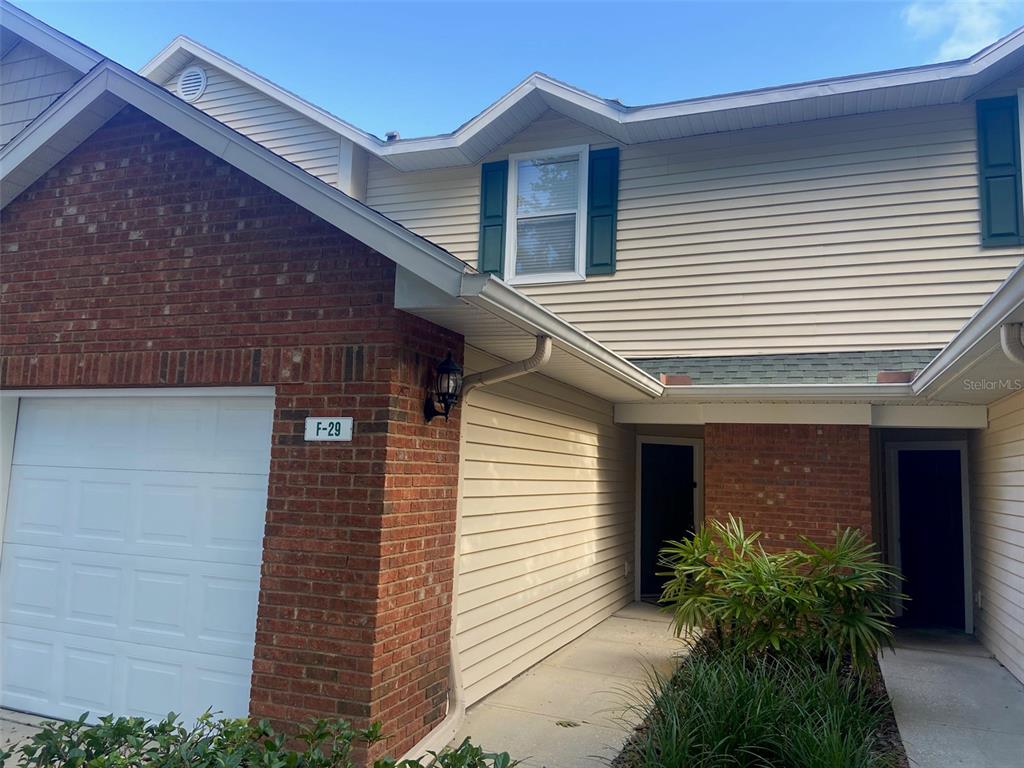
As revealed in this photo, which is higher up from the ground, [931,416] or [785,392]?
[785,392]

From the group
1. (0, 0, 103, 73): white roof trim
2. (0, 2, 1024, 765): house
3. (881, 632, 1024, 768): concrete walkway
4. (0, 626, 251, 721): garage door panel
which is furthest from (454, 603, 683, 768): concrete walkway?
(0, 0, 103, 73): white roof trim

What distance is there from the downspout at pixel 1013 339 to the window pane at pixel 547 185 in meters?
5.50

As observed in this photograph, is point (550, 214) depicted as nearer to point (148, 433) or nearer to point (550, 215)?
point (550, 215)

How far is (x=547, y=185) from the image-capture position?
8.87m

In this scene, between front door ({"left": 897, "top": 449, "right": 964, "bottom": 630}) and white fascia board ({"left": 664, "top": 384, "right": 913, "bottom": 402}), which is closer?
white fascia board ({"left": 664, "top": 384, "right": 913, "bottom": 402})

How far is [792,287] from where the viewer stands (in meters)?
7.89

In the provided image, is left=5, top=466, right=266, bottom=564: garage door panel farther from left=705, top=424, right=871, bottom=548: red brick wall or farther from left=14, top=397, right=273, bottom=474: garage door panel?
left=705, top=424, right=871, bottom=548: red brick wall

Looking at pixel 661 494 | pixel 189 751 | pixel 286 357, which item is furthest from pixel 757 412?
pixel 189 751

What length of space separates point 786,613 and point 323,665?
3515 mm

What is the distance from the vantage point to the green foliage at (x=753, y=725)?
3.82 metres

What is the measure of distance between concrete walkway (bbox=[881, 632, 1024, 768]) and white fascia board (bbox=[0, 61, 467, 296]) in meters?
4.17

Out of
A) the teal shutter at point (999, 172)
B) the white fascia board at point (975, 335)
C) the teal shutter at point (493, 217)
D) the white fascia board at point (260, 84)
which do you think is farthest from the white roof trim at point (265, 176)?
the white fascia board at point (260, 84)

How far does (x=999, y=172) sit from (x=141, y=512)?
8.20 metres

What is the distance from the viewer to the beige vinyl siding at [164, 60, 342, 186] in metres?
10.1
